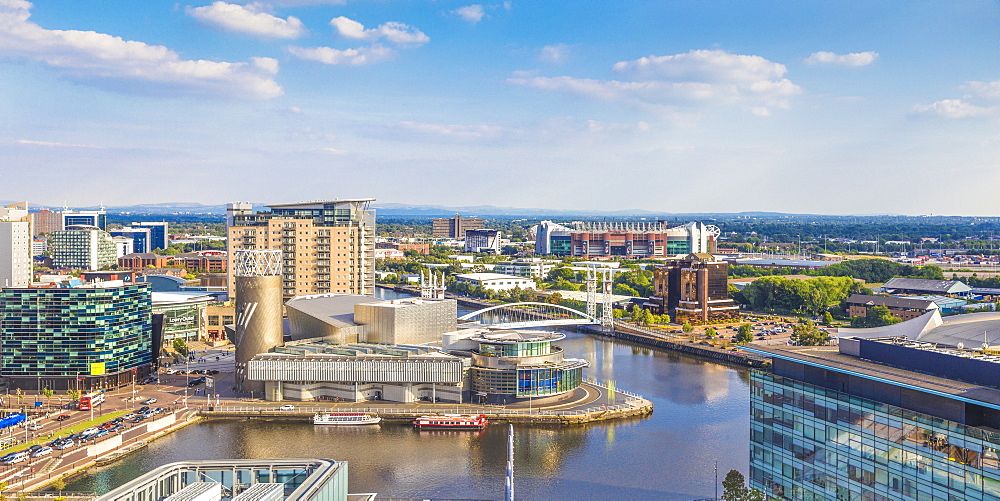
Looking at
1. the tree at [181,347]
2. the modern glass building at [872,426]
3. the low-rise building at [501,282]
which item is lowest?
the tree at [181,347]

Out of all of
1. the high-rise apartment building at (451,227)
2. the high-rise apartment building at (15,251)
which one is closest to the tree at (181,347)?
the high-rise apartment building at (15,251)

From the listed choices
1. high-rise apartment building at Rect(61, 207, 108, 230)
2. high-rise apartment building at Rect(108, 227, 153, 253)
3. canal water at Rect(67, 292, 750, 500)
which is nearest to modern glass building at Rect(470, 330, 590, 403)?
canal water at Rect(67, 292, 750, 500)

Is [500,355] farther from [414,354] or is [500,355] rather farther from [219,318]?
[219,318]

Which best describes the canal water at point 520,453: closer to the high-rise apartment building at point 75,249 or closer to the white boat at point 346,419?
the white boat at point 346,419

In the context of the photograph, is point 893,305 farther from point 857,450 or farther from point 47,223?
point 47,223

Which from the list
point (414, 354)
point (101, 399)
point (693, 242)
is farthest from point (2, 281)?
point (693, 242)

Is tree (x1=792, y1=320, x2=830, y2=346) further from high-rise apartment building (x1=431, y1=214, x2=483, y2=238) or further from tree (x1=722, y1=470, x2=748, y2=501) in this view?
high-rise apartment building (x1=431, y1=214, x2=483, y2=238)

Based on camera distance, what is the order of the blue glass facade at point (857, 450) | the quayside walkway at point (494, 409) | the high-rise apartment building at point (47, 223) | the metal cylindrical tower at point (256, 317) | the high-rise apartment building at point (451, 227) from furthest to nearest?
the high-rise apartment building at point (451, 227) → the high-rise apartment building at point (47, 223) → the metal cylindrical tower at point (256, 317) → the quayside walkway at point (494, 409) → the blue glass facade at point (857, 450)
